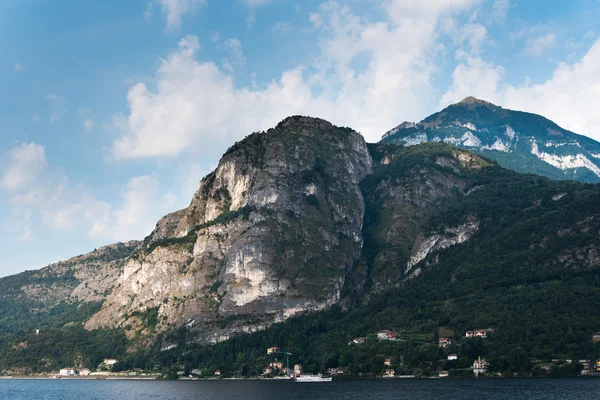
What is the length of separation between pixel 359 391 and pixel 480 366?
42.4 metres

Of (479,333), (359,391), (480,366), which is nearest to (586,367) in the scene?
(480,366)

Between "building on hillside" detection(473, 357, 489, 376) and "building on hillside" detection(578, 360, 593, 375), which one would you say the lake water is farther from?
"building on hillside" detection(578, 360, 593, 375)

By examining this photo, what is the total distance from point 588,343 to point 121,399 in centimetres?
12120

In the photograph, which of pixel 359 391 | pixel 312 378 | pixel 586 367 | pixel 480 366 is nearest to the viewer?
pixel 359 391

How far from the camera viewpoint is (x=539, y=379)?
163 metres

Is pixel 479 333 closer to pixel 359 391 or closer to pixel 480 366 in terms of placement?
pixel 480 366

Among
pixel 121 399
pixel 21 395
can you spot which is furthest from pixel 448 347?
pixel 21 395

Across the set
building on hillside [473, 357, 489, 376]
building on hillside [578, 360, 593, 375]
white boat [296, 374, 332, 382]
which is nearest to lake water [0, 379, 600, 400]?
white boat [296, 374, 332, 382]

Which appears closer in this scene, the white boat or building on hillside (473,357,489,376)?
building on hillside (473,357,489,376)

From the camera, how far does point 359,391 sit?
507 feet

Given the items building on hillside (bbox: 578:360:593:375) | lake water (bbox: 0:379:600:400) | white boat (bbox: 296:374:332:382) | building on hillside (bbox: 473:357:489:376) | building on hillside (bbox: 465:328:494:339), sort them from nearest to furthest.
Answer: lake water (bbox: 0:379:600:400) → building on hillside (bbox: 578:360:593:375) → building on hillside (bbox: 473:357:489:376) → building on hillside (bbox: 465:328:494:339) → white boat (bbox: 296:374:332:382)

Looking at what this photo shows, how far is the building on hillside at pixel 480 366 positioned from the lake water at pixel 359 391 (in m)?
9.71

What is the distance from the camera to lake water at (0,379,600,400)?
435 feet

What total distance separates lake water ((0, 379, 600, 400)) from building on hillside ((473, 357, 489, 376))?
9709 millimetres
